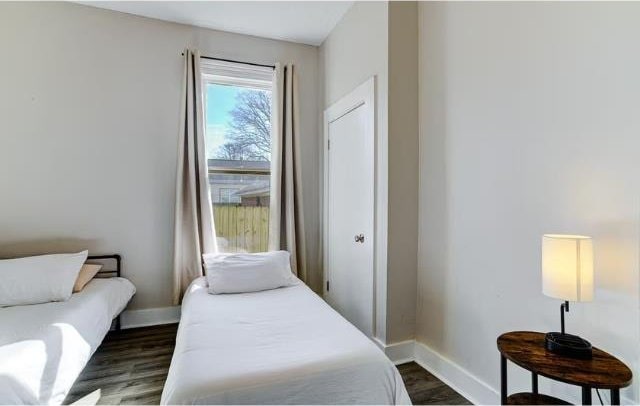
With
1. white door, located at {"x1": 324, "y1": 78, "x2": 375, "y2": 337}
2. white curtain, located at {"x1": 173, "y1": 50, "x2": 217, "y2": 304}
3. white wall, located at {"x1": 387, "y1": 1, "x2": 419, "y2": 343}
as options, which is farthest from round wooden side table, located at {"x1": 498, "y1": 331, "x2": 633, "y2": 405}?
white curtain, located at {"x1": 173, "y1": 50, "x2": 217, "y2": 304}

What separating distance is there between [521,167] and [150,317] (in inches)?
128

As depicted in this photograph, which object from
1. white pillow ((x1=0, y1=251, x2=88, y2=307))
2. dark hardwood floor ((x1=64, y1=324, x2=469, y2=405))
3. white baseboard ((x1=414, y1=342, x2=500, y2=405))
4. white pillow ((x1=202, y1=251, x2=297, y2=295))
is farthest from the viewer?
white pillow ((x1=202, y1=251, x2=297, y2=295))

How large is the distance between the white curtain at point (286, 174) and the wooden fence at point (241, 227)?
0.50ft

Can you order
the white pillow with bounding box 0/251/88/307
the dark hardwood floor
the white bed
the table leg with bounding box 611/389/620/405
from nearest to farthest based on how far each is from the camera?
the table leg with bounding box 611/389/620/405, the white bed, the dark hardwood floor, the white pillow with bounding box 0/251/88/307

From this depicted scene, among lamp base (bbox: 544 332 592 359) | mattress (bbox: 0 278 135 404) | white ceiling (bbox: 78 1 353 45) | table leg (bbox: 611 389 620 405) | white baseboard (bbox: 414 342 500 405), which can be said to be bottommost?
white baseboard (bbox: 414 342 500 405)

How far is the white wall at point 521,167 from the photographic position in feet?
4.18

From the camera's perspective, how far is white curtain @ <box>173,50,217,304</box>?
9.66ft

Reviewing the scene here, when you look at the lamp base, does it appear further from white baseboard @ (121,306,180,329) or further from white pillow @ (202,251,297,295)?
white baseboard @ (121,306,180,329)

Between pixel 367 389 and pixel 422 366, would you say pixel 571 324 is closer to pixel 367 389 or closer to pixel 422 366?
pixel 367 389

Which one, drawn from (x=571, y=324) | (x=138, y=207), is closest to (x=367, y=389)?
(x=571, y=324)

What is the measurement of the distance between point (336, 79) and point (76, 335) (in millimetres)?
2833

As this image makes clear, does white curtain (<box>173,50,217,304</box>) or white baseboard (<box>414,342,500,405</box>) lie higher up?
white curtain (<box>173,50,217,304</box>)

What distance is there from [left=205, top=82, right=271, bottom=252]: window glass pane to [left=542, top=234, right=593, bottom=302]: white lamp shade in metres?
2.60

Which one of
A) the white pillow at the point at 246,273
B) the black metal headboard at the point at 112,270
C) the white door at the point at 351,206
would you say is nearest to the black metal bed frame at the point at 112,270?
the black metal headboard at the point at 112,270
